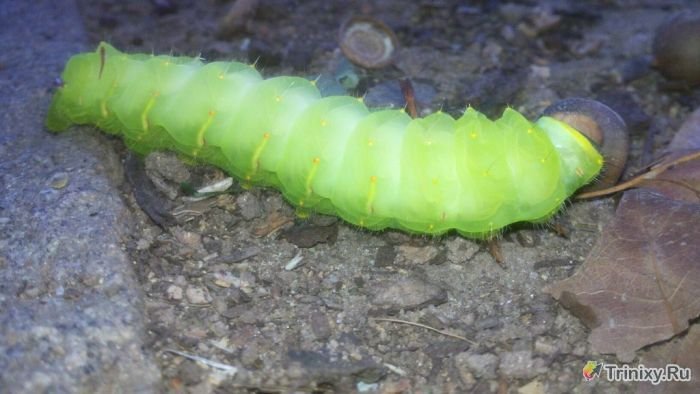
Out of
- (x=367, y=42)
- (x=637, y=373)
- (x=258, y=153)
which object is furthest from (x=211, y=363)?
(x=367, y=42)

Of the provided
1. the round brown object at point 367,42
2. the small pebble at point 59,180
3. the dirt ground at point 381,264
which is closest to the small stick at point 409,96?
the dirt ground at point 381,264

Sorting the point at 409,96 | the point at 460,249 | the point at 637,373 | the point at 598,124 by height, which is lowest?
the point at 637,373

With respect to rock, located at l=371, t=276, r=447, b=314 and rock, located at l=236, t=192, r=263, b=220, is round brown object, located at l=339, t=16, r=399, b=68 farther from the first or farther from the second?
rock, located at l=371, t=276, r=447, b=314

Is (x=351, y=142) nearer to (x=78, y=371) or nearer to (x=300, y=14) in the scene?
(x=78, y=371)

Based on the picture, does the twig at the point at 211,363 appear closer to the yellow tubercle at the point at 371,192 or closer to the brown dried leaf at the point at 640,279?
the yellow tubercle at the point at 371,192

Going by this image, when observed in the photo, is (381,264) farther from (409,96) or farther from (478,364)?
(409,96)
